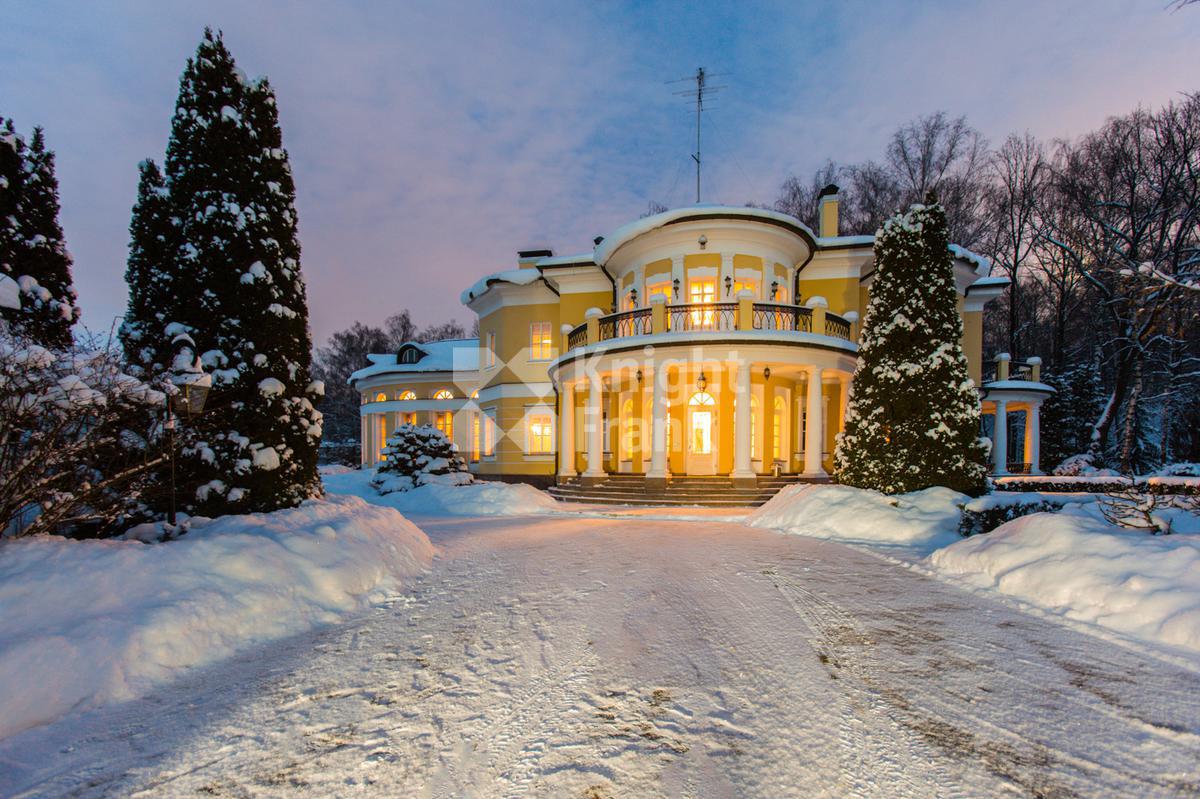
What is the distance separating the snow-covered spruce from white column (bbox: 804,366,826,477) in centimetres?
1113

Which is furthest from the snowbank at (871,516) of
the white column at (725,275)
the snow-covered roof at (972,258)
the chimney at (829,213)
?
the chimney at (829,213)

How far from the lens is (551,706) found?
2699 mm

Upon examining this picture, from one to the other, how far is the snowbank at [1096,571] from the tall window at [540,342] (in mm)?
14749

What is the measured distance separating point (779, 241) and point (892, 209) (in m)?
15.7

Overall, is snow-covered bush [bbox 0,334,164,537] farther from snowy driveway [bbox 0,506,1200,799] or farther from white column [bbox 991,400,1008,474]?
white column [bbox 991,400,1008,474]

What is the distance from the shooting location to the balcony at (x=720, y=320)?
41.1 ft

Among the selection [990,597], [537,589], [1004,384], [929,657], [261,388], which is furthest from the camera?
[1004,384]

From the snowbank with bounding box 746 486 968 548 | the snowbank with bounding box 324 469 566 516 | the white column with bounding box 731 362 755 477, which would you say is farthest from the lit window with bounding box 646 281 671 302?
the snowbank with bounding box 746 486 968 548

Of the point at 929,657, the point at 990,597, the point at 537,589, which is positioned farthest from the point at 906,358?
the point at 537,589

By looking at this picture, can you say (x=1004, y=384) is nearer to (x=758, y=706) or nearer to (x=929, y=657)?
(x=929, y=657)

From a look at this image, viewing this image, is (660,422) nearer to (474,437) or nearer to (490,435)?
(490,435)

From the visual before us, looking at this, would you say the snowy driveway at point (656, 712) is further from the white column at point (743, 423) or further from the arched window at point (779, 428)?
the arched window at point (779, 428)

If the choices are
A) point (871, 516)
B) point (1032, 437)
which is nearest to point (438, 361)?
point (871, 516)

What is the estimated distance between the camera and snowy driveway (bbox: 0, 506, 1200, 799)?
82.5 inches
